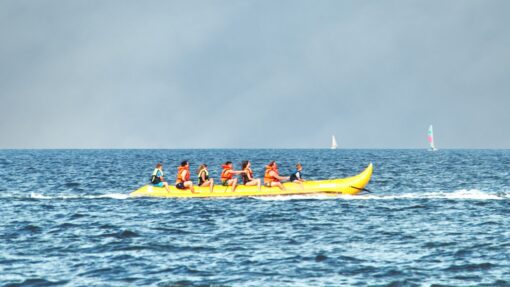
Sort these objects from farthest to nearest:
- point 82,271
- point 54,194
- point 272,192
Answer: point 54,194
point 272,192
point 82,271

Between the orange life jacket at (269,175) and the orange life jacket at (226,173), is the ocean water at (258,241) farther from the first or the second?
Result: the orange life jacket at (226,173)

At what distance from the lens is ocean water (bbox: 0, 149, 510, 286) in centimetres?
1869

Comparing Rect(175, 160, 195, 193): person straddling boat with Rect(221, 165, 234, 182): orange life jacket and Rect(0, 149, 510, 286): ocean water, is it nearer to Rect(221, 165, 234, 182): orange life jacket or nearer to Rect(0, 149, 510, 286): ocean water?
Rect(0, 149, 510, 286): ocean water

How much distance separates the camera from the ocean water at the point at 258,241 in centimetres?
1869

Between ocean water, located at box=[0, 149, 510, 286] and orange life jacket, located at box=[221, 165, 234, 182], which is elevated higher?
orange life jacket, located at box=[221, 165, 234, 182]

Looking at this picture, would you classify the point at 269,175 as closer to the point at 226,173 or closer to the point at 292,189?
the point at 292,189

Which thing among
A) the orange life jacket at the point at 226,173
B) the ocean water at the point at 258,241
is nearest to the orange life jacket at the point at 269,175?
the ocean water at the point at 258,241

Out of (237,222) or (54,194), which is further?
(54,194)

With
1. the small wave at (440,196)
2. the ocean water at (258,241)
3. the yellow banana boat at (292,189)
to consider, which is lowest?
the ocean water at (258,241)

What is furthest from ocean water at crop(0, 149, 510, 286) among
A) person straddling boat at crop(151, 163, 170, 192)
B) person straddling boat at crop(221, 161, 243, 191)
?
person straddling boat at crop(151, 163, 170, 192)

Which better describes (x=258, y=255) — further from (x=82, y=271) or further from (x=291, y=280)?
(x=82, y=271)

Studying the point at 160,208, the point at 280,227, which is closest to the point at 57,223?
the point at 160,208

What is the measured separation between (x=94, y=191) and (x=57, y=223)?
16.7 meters

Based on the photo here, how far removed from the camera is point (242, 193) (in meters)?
36.2
